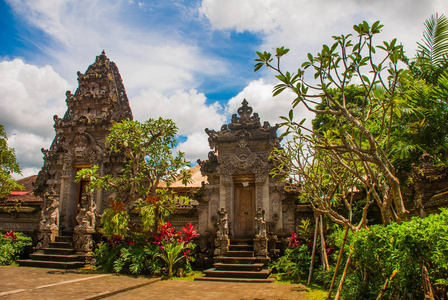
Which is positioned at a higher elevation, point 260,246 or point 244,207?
point 244,207

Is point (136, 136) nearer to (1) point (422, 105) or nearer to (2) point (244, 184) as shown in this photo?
(2) point (244, 184)

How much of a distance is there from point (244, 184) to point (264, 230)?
2.27m

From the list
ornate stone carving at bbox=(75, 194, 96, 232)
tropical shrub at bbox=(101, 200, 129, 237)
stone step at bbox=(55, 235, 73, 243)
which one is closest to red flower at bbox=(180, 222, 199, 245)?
tropical shrub at bbox=(101, 200, 129, 237)

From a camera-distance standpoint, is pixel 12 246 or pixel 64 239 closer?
pixel 12 246

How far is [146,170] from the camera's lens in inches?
474

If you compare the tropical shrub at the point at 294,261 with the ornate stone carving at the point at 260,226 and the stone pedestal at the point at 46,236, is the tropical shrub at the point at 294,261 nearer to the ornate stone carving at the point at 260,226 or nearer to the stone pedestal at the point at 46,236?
the ornate stone carving at the point at 260,226

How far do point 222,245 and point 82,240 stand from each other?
4.93 meters

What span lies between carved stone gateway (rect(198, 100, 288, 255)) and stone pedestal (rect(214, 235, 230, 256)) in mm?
1003

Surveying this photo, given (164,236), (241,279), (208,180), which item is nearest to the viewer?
(241,279)

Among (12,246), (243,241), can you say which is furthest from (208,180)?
(12,246)

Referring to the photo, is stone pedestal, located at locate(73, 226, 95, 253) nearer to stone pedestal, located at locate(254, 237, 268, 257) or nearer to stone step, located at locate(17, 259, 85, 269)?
stone step, located at locate(17, 259, 85, 269)

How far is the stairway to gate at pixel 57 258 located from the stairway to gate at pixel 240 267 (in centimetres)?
442

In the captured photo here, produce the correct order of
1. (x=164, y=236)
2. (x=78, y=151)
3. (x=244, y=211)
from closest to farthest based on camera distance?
(x=164, y=236) → (x=244, y=211) → (x=78, y=151)

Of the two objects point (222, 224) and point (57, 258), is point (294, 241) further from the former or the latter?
point (57, 258)
